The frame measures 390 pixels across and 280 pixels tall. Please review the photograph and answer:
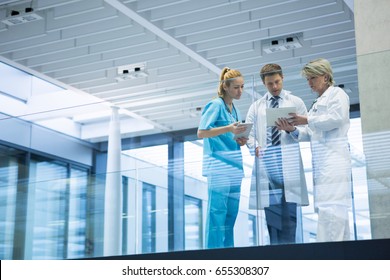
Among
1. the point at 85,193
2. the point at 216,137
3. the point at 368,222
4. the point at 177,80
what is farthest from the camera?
the point at 177,80

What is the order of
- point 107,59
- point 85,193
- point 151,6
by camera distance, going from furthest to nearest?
point 107,59
point 151,6
point 85,193

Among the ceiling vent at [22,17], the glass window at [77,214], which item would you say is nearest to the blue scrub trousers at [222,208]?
the glass window at [77,214]

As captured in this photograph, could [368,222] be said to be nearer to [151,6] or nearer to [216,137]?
[216,137]

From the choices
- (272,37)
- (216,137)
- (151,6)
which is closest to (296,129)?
(216,137)

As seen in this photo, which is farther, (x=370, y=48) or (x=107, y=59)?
(x=107, y=59)

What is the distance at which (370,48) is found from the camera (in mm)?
6043

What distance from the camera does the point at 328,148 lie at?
518 cm

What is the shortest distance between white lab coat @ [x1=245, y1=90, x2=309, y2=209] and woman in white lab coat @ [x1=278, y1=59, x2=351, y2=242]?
106 mm

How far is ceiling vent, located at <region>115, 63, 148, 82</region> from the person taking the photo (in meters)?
10.4

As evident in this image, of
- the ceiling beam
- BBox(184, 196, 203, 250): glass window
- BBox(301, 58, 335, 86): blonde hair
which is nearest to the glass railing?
BBox(184, 196, 203, 250): glass window

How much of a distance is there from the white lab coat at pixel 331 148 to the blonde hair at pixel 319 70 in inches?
3.4

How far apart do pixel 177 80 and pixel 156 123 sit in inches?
202

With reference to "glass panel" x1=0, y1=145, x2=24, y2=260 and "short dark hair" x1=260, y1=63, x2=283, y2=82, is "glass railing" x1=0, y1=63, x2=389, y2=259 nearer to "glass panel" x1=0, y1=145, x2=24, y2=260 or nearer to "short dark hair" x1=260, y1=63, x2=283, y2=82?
"glass panel" x1=0, y1=145, x2=24, y2=260

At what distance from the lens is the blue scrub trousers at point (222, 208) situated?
5484 millimetres
